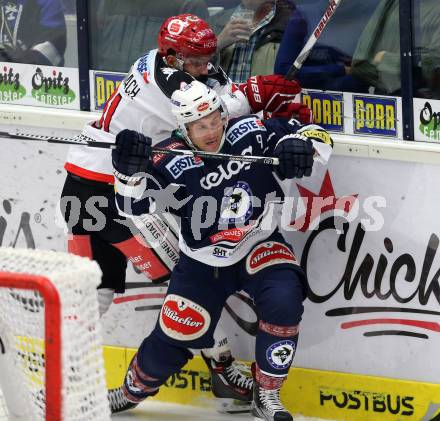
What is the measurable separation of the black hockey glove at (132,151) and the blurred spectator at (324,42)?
0.66m

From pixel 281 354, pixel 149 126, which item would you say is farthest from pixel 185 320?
pixel 149 126

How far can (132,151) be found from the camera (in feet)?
15.2

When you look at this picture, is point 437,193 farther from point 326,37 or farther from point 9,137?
point 9,137

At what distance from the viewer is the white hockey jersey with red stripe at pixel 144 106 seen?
16.2 feet

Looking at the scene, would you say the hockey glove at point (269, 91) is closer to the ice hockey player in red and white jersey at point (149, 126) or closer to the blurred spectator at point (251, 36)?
the ice hockey player in red and white jersey at point (149, 126)

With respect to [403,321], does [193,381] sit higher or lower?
lower

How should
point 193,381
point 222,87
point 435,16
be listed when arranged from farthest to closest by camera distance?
point 193,381
point 222,87
point 435,16

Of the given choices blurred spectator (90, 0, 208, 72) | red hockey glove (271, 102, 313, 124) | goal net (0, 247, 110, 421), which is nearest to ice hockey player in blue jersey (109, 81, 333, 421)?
red hockey glove (271, 102, 313, 124)

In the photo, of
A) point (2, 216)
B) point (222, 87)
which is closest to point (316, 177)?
point (222, 87)

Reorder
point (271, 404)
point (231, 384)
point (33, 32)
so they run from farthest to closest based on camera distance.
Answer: point (33, 32) < point (231, 384) < point (271, 404)

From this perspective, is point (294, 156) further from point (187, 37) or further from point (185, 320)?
point (185, 320)

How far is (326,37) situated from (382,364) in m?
1.22

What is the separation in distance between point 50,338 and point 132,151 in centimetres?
103

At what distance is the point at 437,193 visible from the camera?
187 inches
